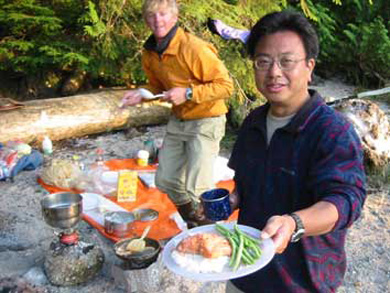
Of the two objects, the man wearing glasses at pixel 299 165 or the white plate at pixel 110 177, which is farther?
the white plate at pixel 110 177

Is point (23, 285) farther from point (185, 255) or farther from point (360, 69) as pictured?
point (360, 69)

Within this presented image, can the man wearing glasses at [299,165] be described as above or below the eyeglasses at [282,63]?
below

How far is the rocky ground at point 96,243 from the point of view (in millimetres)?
3486

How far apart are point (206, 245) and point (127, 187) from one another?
11.2ft

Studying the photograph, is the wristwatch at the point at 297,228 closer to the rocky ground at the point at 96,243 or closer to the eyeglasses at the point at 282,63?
the eyeglasses at the point at 282,63

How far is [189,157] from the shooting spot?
4.05m

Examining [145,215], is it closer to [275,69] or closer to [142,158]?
[142,158]

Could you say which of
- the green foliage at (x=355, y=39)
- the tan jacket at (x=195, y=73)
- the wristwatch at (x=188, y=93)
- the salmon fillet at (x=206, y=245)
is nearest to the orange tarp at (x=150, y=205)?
the tan jacket at (x=195, y=73)

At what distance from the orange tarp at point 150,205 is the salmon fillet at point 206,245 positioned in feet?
8.08

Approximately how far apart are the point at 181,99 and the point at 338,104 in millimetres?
2886

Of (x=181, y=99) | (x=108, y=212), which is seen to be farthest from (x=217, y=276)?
(x=108, y=212)

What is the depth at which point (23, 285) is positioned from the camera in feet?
11.1

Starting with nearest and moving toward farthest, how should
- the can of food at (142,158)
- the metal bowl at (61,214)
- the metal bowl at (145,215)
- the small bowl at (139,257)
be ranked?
the small bowl at (139,257)
the metal bowl at (61,214)
the metal bowl at (145,215)
the can of food at (142,158)

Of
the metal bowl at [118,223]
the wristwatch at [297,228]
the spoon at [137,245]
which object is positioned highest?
the wristwatch at [297,228]
